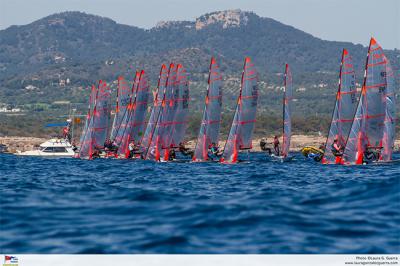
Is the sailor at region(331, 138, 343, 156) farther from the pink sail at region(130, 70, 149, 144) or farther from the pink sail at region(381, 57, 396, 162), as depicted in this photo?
the pink sail at region(130, 70, 149, 144)

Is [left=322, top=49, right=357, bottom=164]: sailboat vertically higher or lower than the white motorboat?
higher

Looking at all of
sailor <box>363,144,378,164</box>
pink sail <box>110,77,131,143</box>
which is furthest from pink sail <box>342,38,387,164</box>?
pink sail <box>110,77,131,143</box>

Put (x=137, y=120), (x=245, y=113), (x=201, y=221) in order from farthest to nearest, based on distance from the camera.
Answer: (x=137, y=120) → (x=245, y=113) → (x=201, y=221)

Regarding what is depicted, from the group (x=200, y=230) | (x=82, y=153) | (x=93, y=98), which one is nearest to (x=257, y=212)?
(x=200, y=230)

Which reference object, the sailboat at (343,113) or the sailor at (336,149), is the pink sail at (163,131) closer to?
the sailboat at (343,113)

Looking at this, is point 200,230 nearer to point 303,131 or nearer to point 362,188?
point 362,188

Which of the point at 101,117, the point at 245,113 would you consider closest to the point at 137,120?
the point at 101,117

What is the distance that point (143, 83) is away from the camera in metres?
75.4

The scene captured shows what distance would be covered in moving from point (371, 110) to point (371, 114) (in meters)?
0.28

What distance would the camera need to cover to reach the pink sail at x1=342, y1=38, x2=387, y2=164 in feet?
169

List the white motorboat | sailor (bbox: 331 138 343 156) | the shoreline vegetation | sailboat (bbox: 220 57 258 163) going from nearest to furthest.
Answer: sailor (bbox: 331 138 343 156) < sailboat (bbox: 220 57 258 163) < the white motorboat < the shoreline vegetation

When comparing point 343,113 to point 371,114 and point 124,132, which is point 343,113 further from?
point 124,132

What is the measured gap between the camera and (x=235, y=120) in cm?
6047
